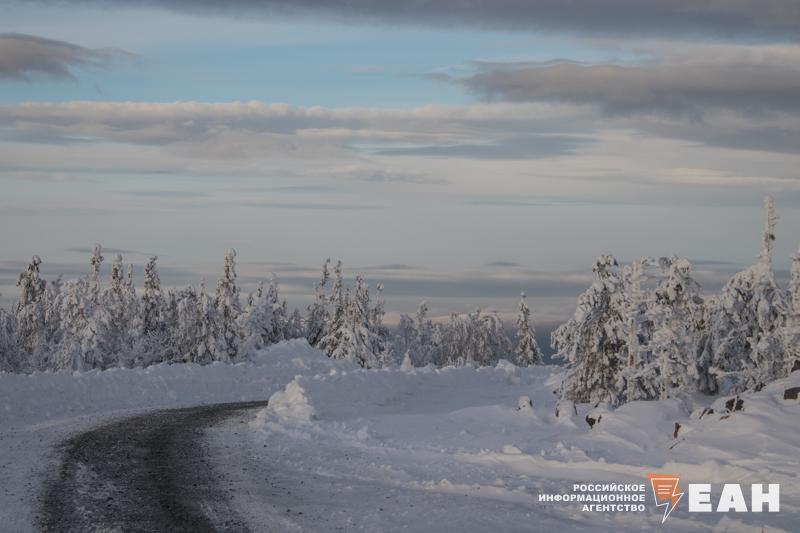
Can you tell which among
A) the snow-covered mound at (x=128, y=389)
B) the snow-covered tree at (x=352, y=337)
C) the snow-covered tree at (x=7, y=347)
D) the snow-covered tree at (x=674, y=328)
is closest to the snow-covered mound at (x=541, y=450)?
the snow-covered tree at (x=674, y=328)

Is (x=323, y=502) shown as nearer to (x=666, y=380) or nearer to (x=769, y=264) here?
(x=666, y=380)

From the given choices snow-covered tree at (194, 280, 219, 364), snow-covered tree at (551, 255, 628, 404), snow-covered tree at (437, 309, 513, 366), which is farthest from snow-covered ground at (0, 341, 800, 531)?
snow-covered tree at (437, 309, 513, 366)

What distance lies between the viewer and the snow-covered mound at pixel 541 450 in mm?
13672

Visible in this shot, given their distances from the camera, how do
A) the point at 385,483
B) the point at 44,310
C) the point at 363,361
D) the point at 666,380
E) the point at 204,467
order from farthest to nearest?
the point at 44,310
the point at 363,361
the point at 666,380
the point at 204,467
the point at 385,483

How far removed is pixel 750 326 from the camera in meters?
35.9

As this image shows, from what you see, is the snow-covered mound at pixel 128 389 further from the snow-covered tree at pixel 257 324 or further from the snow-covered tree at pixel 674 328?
the snow-covered tree at pixel 257 324

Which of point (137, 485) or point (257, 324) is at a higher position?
point (137, 485)

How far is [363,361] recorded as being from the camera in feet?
200

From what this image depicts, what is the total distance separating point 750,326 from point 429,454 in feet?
72.8

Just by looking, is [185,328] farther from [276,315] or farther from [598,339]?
[598,339]

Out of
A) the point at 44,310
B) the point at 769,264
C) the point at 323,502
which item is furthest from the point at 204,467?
the point at 44,310

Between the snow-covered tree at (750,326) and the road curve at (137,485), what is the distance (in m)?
22.5

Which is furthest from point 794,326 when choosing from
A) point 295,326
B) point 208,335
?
point 295,326

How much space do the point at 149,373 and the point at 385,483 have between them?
1949 centimetres
